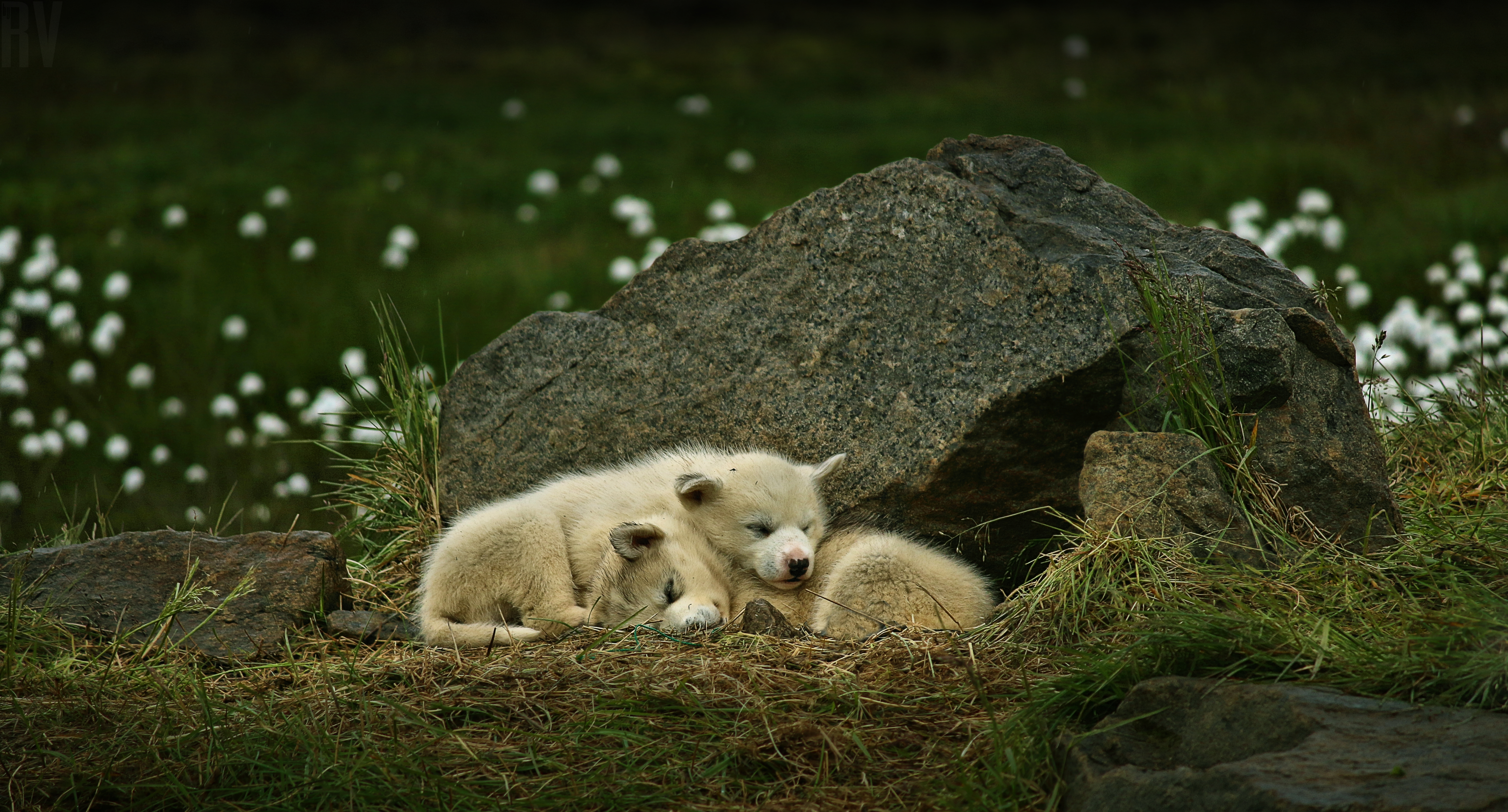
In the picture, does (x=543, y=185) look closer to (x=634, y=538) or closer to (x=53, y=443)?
(x=53, y=443)

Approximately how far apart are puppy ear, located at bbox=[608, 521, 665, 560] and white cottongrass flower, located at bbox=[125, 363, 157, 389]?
21.7 ft

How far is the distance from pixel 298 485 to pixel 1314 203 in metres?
8.93

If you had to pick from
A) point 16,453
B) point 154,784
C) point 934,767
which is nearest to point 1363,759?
point 934,767

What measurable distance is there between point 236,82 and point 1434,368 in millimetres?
15616

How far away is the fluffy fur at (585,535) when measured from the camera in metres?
4.66

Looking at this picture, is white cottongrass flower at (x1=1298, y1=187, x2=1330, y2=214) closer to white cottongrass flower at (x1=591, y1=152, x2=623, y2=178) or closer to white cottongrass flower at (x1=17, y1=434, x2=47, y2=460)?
white cottongrass flower at (x1=591, y1=152, x2=623, y2=178)

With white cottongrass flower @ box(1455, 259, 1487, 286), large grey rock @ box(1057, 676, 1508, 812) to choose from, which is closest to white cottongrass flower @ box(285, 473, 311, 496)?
large grey rock @ box(1057, 676, 1508, 812)

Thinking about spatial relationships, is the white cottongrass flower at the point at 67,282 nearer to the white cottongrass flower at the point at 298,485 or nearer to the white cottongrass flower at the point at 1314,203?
the white cottongrass flower at the point at 298,485

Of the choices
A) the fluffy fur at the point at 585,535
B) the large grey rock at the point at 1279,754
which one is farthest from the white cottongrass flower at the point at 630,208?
the large grey rock at the point at 1279,754

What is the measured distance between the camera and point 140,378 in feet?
31.7

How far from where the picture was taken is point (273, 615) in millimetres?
4750

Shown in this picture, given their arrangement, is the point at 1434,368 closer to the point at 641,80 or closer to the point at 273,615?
the point at 273,615

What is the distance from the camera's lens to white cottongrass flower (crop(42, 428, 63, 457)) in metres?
8.77

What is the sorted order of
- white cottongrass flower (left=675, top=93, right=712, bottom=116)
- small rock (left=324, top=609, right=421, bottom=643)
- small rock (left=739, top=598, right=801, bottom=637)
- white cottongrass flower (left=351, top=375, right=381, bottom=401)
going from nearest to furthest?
small rock (left=739, top=598, right=801, bottom=637)
small rock (left=324, top=609, right=421, bottom=643)
white cottongrass flower (left=351, top=375, right=381, bottom=401)
white cottongrass flower (left=675, top=93, right=712, bottom=116)
